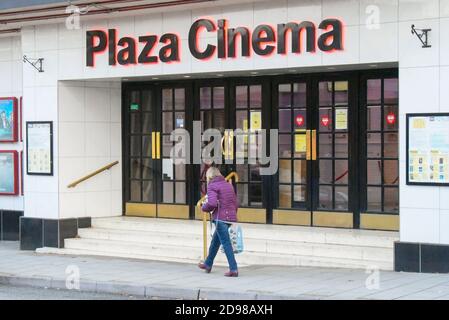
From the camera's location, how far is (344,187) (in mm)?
14484

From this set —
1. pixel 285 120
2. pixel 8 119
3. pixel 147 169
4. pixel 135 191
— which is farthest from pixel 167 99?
pixel 8 119

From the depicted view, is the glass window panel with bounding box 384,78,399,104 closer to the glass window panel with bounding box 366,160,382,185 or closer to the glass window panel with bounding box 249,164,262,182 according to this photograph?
the glass window panel with bounding box 366,160,382,185

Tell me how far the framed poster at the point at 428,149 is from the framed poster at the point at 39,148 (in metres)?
7.20

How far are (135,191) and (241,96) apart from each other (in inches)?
126

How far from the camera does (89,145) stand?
54.8ft

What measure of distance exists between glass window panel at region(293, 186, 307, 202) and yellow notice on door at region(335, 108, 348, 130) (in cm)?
126

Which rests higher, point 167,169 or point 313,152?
point 313,152

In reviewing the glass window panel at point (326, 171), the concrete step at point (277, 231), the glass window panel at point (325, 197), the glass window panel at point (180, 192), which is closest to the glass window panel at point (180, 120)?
the glass window panel at point (180, 192)

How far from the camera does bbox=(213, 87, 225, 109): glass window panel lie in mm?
15844

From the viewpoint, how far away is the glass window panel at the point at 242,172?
1555 centimetres

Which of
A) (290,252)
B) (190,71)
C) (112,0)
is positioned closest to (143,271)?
(290,252)

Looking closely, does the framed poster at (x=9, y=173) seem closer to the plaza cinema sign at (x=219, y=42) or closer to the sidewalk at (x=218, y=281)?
the plaza cinema sign at (x=219, y=42)

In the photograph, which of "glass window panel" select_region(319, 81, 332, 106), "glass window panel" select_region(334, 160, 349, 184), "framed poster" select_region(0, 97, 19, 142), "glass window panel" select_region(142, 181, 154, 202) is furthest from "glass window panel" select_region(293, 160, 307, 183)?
"framed poster" select_region(0, 97, 19, 142)

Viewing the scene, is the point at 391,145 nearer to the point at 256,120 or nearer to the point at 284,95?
the point at 284,95
